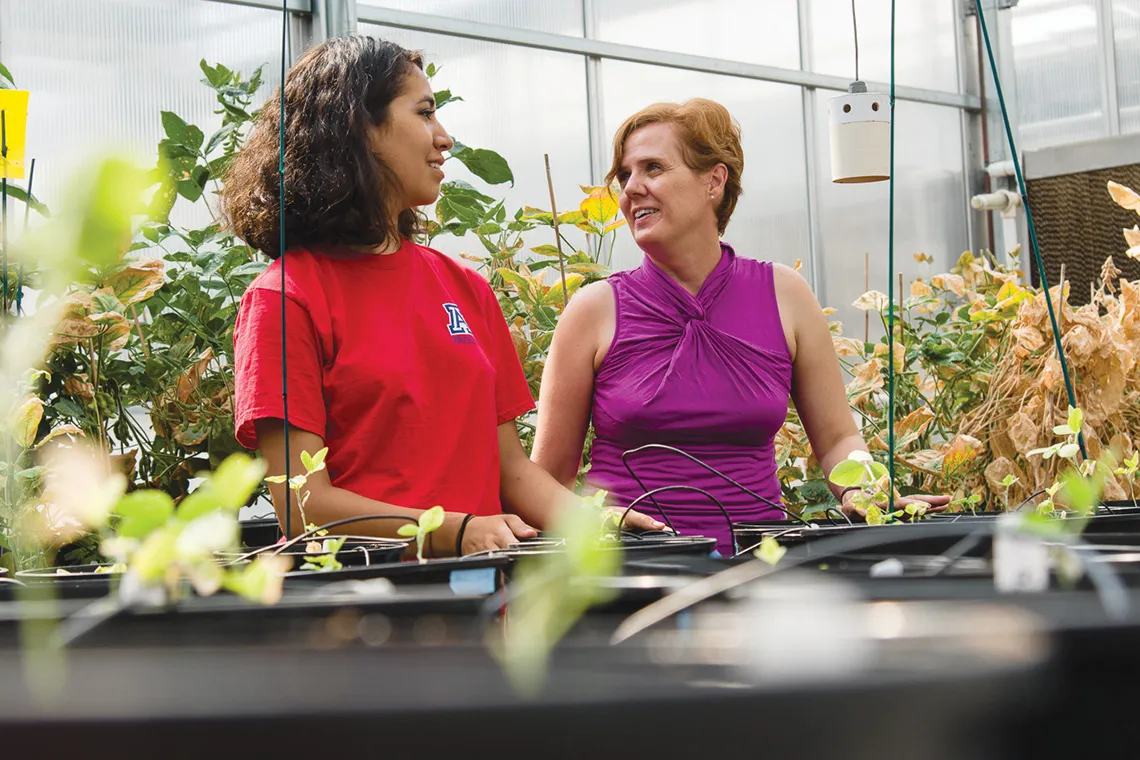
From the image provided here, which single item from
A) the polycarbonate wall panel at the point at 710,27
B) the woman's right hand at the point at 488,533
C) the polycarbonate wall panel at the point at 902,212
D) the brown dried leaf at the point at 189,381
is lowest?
the woman's right hand at the point at 488,533

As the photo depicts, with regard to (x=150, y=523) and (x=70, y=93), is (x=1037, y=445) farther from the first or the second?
(x=70, y=93)

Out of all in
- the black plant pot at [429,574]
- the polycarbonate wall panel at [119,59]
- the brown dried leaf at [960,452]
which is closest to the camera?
the black plant pot at [429,574]

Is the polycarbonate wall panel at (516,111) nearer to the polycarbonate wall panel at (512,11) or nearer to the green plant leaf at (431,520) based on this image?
→ the polycarbonate wall panel at (512,11)

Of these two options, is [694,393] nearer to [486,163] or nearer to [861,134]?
[861,134]

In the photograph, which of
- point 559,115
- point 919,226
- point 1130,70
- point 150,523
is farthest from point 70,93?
point 1130,70

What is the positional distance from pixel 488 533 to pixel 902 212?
3.73m

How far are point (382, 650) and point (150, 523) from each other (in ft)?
0.24

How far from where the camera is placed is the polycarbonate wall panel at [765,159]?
3523 millimetres

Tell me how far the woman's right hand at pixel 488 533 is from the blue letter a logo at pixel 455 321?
0.41 metres

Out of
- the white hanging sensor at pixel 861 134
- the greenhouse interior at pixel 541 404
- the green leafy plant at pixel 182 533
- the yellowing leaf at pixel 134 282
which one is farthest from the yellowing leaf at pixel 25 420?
the white hanging sensor at pixel 861 134

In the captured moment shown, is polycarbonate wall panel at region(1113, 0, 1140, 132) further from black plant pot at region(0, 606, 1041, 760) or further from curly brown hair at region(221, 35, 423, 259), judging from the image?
black plant pot at region(0, 606, 1041, 760)

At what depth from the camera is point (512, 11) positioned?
3.05m

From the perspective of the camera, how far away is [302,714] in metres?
0.26

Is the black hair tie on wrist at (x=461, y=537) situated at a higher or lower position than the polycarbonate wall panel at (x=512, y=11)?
lower
